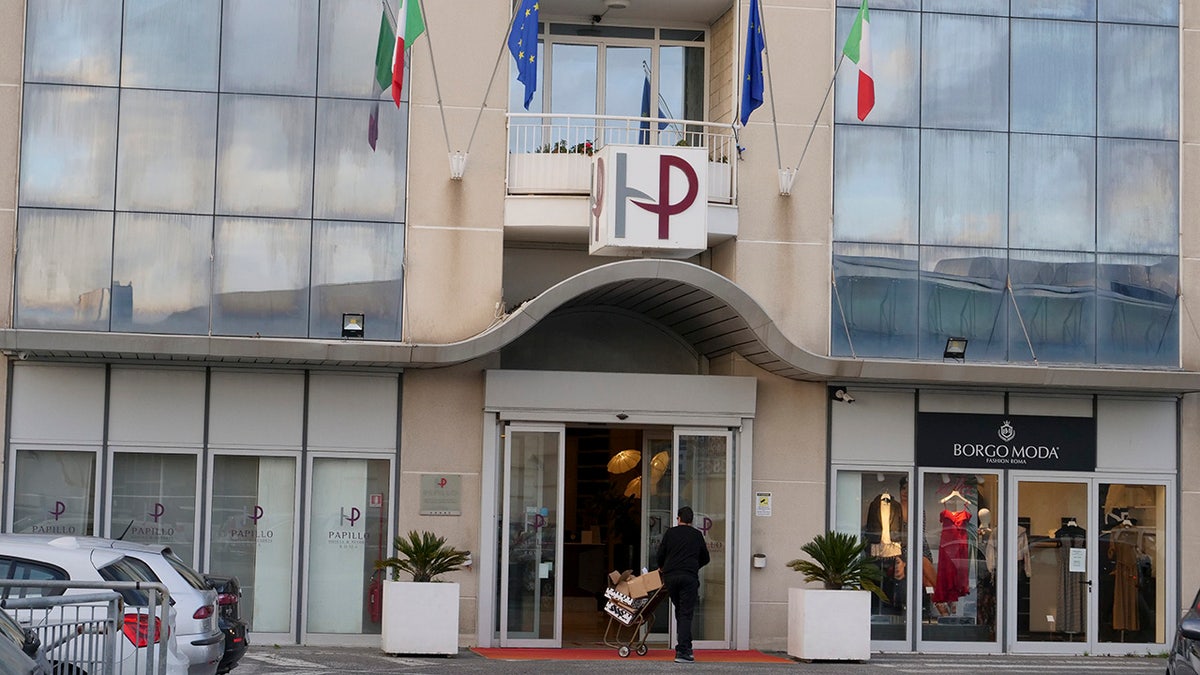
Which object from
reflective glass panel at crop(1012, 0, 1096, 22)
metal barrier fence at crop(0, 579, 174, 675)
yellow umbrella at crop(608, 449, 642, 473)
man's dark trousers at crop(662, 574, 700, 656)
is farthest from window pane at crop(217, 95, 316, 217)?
metal barrier fence at crop(0, 579, 174, 675)

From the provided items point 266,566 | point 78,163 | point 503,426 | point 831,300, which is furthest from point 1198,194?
point 78,163

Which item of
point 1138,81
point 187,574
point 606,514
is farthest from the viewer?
point 606,514

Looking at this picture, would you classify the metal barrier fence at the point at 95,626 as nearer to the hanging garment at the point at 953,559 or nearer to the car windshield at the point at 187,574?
the car windshield at the point at 187,574

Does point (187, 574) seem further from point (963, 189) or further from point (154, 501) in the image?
point (963, 189)

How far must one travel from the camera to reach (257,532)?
63.9 feet

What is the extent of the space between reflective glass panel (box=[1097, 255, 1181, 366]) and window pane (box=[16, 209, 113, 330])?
12422 mm

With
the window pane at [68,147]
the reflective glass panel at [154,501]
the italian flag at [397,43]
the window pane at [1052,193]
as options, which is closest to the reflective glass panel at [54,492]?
the reflective glass panel at [154,501]

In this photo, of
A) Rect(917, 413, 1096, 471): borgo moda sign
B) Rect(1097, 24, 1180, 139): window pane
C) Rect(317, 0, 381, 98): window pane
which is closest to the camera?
Rect(317, 0, 381, 98): window pane

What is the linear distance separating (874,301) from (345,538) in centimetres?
719

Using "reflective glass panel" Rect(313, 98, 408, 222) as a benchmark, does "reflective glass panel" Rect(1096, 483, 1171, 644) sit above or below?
below

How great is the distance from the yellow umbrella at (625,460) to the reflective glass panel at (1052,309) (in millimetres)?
5290

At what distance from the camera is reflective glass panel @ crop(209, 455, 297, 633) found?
19359 millimetres

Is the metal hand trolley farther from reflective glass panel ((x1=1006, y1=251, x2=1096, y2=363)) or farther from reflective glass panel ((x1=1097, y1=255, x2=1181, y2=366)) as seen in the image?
reflective glass panel ((x1=1097, y1=255, x2=1181, y2=366))

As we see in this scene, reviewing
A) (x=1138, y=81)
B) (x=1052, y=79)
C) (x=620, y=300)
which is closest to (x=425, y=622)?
(x=620, y=300)
